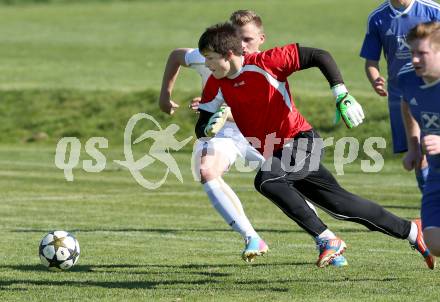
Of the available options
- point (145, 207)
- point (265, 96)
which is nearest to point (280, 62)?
point (265, 96)

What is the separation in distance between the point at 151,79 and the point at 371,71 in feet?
76.2

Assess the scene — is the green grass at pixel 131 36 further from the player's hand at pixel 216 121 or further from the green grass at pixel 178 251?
the player's hand at pixel 216 121

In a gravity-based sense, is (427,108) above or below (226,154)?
above

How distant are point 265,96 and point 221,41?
55cm

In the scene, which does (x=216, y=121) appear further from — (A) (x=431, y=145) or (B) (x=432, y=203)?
(A) (x=431, y=145)

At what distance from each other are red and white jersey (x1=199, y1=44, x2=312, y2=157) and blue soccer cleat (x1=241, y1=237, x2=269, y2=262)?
68cm

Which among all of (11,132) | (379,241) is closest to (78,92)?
(11,132)

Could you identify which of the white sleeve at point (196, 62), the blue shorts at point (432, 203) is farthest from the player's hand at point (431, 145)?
the white sleeve at point (196, 62)

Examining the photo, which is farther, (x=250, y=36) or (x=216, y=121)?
(x=250, y=36)

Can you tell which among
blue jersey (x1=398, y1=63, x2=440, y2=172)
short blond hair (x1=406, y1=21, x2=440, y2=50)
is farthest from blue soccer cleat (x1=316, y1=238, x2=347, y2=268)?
short blond hair (x1=406, y1=21, x2=440, y2=50)

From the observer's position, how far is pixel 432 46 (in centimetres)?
694

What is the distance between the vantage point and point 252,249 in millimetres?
8461

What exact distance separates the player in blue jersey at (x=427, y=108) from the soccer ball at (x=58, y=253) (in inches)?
118

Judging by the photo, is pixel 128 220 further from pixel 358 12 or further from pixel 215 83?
pixel 358 12
